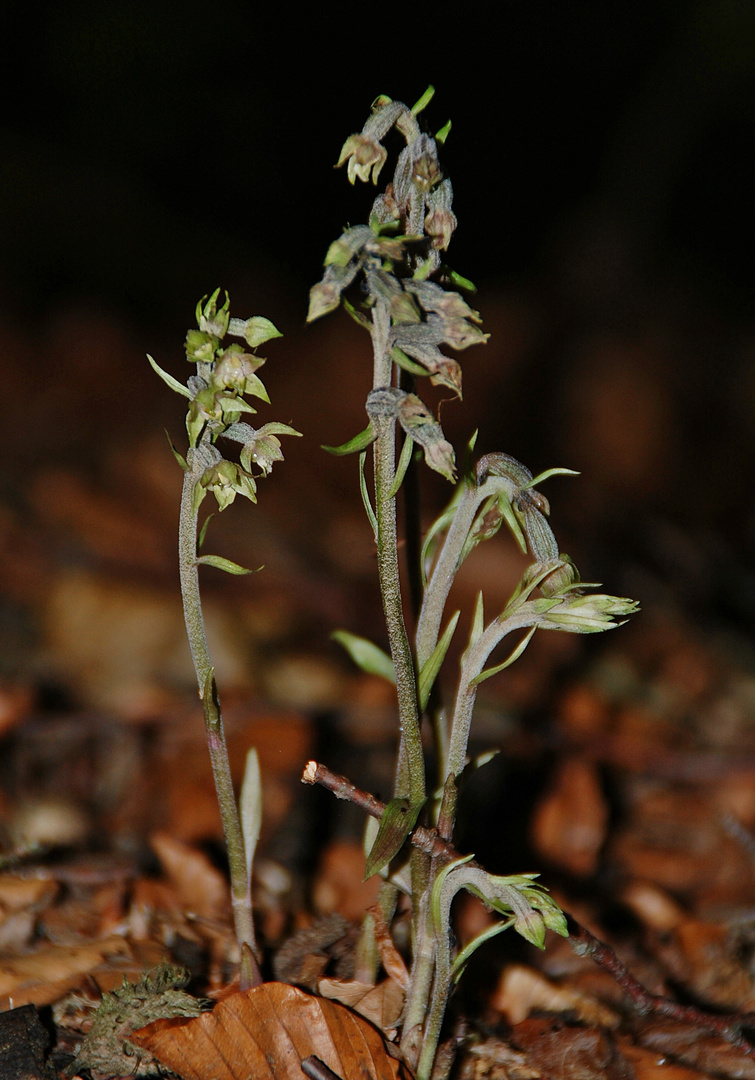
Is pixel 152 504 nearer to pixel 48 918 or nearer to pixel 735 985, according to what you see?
pixel 48 918

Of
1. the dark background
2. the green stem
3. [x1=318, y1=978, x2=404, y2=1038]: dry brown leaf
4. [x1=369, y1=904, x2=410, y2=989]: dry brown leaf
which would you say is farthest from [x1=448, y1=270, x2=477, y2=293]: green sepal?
the dark background

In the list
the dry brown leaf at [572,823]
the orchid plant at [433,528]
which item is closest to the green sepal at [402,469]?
the orchid plant at [433,528]

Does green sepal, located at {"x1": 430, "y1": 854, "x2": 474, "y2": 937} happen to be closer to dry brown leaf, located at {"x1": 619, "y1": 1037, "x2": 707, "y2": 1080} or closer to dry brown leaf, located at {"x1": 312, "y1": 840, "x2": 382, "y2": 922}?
dry brown leaf, located at {"x1": 619, "y1": 1037, "x2": 707, "y2": 1080}

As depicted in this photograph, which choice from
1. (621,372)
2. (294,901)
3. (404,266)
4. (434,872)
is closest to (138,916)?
(294,901)

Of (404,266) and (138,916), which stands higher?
(404,266)

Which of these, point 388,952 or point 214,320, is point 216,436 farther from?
point 388,952

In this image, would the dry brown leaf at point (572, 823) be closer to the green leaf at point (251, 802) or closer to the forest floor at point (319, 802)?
the forest floor at point (319, 802)
